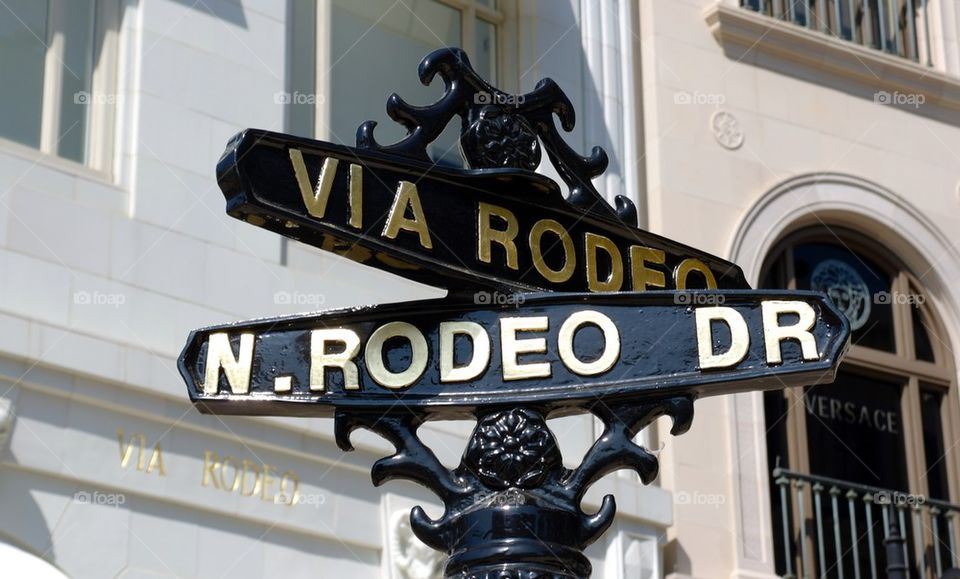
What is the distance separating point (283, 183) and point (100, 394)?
20.5ft

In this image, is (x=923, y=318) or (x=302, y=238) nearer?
(x=302, y=238)

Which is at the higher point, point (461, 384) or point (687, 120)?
point (687, 120)

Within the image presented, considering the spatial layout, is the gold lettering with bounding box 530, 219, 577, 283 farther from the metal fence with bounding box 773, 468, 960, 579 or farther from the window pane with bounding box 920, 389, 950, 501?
the window pane with bounding box 920, 389, 950, 501

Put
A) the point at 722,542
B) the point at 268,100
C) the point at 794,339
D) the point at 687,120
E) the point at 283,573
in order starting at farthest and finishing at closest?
the point at 687,120 → the point at 722,542 → the point at 268,100 → the point at 283,573 → the point at 794,339

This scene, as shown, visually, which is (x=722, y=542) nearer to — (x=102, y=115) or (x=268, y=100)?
(x=268, y=100)

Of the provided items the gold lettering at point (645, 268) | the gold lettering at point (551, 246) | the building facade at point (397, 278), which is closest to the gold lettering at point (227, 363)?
the gold lettering at point (551, 246)

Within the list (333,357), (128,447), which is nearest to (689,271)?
(333,357)

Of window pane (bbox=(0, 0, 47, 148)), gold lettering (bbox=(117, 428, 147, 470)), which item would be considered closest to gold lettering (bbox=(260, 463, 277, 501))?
gold lettering (bbox=(117, 428, 147, 470))

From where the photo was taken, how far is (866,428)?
14703mm

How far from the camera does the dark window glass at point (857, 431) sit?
14320 millimetres

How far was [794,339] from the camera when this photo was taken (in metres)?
4.00

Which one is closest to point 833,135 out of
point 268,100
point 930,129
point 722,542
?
point 930,129

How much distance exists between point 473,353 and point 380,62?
30.2 ft

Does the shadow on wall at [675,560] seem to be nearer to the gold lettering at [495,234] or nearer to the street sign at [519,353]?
the gold lettering at [495,234]
